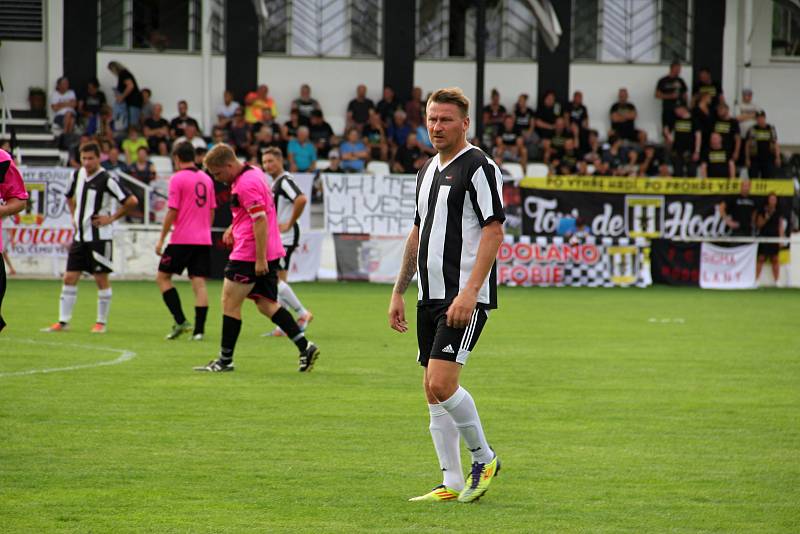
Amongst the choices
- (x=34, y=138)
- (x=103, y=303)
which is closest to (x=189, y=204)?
(x=103, y=303)

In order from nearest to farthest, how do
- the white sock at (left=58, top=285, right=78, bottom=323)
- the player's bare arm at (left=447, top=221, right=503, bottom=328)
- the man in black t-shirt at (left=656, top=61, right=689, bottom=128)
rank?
1. the player's bare arm at (left=447, top=221, right=503, bottom=328)
2. the white sock at (left=58, top=285, right=78, bottom=323)
3. the man in black t-shirt at (left=656, top=61, right=689, bottom=128)

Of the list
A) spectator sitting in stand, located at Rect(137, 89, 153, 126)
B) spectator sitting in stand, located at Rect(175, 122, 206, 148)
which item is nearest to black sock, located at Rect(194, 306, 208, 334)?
spectator sitting in stand, located at Rect(175, 122, 206, 148)

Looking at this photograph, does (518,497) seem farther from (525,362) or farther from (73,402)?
(525,362)

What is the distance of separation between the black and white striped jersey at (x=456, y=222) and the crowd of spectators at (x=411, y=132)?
20.0 meters

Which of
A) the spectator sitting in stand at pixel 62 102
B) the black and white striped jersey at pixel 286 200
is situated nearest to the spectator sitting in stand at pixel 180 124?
the spectator sitting in stand at pixel 62 102

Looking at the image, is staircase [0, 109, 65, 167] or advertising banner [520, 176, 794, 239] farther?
staircase [0, 109, 65, 167]

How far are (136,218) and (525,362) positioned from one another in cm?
1433

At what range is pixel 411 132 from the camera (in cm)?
2873

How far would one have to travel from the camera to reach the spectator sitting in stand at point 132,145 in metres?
26.2

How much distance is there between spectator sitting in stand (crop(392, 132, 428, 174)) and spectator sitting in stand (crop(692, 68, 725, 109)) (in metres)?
7.52

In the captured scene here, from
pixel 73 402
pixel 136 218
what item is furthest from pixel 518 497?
pixel 136 218

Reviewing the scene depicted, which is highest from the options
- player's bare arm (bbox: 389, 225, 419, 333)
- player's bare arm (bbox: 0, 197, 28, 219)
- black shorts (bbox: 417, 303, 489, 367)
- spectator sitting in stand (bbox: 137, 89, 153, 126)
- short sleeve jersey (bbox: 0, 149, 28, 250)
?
spectator sitting in stand (bbox: 137, 89, 153, 126)

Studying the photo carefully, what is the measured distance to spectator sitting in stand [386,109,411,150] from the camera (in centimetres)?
2862

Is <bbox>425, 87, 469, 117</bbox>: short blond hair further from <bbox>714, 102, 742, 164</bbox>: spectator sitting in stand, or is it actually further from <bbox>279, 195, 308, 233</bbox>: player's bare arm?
<bbox>714, 102, 742, 164</bbox>: spectator sitting in stand
